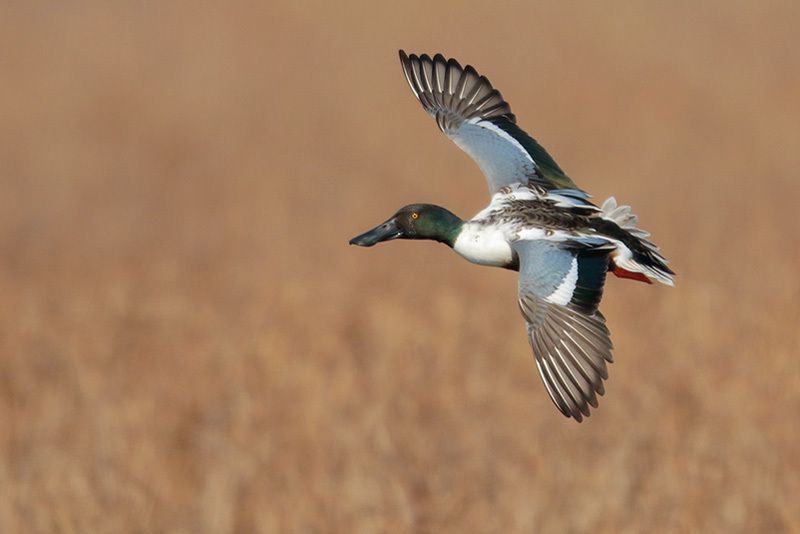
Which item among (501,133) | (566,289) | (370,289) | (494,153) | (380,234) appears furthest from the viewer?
(370,289)

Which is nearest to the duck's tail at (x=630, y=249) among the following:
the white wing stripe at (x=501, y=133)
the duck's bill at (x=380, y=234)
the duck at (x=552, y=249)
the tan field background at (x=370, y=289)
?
the duck at (x=552, y=249)

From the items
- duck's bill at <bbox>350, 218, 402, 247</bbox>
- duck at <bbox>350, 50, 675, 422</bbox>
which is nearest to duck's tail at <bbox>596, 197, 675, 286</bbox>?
duck at <bbox>350, 50, 675, 422</bbox>

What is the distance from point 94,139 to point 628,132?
4779 mm

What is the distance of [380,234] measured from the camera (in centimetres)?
244

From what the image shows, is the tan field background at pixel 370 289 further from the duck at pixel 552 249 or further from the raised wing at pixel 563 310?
the raised wing at pixel 563 310

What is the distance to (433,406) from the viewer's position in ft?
21.1

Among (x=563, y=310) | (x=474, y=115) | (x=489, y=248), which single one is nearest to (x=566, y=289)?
(x=563, y=310)

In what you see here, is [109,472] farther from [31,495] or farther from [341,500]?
[341,500]

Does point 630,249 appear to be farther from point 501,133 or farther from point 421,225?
point 501,133

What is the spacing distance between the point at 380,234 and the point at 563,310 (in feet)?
1.34

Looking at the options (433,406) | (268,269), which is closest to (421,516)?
(433,406)

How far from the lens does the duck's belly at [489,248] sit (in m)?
2.30

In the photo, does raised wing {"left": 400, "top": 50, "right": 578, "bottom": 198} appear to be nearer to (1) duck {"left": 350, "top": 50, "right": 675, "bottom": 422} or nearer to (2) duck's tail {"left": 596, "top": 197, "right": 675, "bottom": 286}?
(1) duck {"left": 350, "top": 50, "right": 675, "bottom": 422}

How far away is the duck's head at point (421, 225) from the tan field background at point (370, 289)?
3.18m
